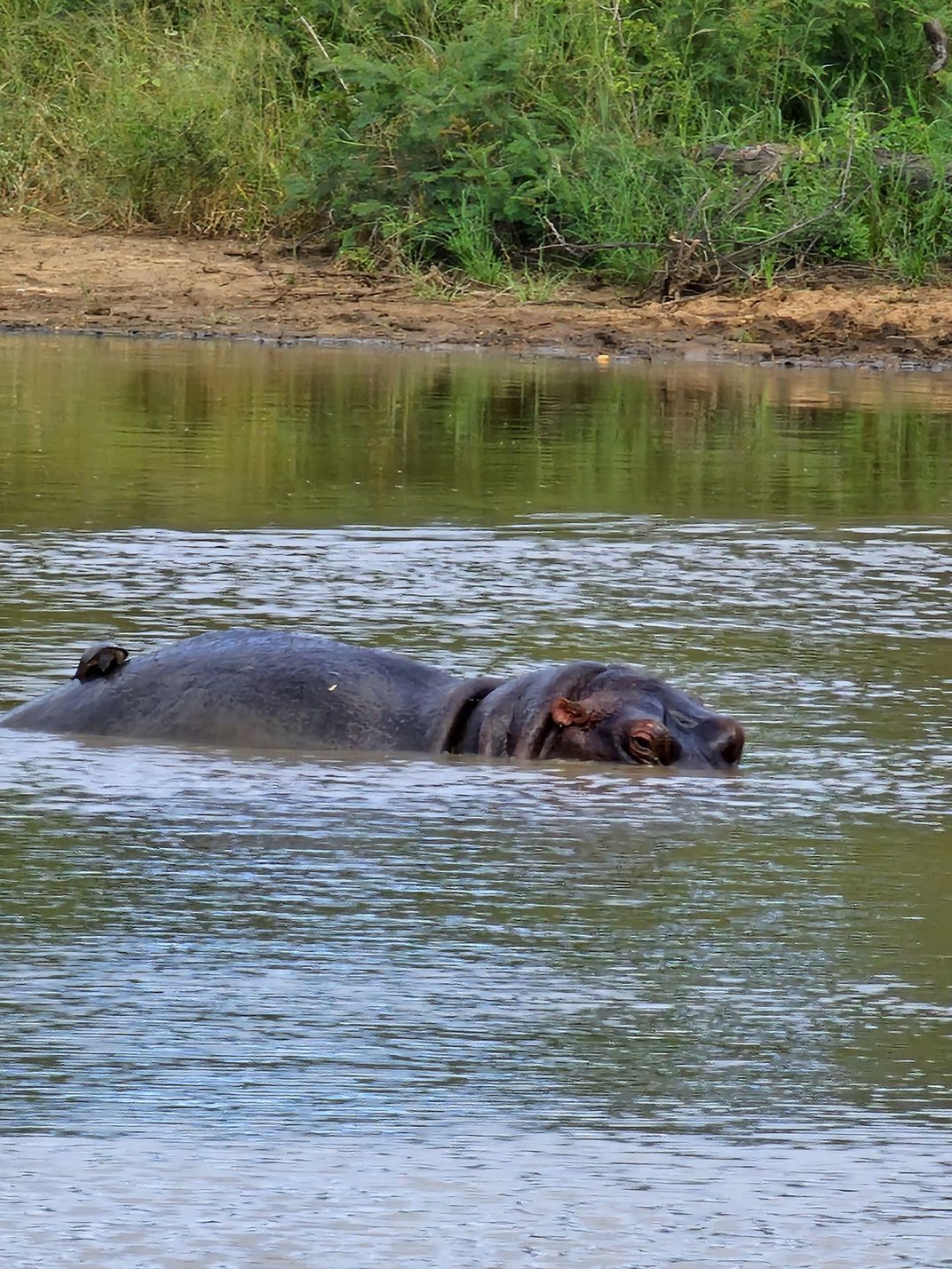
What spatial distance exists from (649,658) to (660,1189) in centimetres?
323

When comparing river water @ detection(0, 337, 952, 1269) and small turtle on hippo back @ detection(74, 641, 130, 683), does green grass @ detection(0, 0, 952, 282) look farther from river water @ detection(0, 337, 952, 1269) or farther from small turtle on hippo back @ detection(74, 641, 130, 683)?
small turtle on hippo back @ detection(74, 641, 130, 683)

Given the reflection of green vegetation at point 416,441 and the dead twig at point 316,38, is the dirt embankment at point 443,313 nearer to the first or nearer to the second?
the reflection of green vegetation at point 416,441

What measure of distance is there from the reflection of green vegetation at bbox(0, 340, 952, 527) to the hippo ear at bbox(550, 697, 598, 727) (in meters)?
3.06

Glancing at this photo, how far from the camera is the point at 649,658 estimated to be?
5887 millimetres

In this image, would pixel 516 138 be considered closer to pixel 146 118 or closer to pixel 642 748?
pixel 146 118

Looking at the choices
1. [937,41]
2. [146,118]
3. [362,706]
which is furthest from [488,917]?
[937,41]

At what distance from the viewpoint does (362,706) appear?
202 inches

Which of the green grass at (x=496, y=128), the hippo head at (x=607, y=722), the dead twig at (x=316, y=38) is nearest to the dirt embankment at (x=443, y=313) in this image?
the green grass at (x=496, y=128)

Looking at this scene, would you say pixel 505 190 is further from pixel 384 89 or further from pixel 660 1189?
pixel 660 1189

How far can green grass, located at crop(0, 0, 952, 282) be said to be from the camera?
15.0 meters

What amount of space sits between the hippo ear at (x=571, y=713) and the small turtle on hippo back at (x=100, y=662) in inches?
35.9

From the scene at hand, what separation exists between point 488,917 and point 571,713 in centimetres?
115

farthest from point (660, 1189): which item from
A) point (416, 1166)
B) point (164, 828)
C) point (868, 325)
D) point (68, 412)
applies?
point (868, 325)

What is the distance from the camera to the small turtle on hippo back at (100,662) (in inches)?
206
